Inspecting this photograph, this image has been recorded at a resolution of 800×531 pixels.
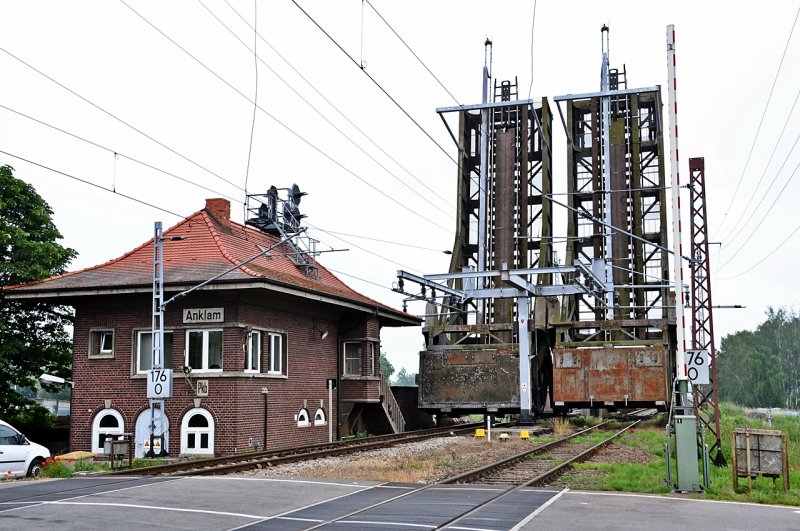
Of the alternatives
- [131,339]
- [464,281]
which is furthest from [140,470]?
[464,281]

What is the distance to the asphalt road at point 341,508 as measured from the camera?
34.4 ft

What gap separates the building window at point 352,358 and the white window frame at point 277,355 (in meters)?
5.04

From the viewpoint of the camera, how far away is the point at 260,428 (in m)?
24.1

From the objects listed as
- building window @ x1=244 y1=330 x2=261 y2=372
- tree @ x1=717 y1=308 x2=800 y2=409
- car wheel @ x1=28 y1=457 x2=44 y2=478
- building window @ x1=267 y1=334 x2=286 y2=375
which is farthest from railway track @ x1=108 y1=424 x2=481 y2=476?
tree @ x1=717 y1=308 x2=800 y2=409

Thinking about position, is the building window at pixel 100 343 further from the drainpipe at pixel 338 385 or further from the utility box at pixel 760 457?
the utility box at pixel 760 457

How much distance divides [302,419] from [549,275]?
50.6 ft

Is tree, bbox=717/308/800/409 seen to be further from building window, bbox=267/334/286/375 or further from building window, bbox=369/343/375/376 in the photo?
building window, bbox=267/334/286/375

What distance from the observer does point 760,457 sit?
14086 millimetres

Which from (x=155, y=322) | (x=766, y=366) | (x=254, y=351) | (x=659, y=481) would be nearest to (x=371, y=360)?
(x=254, y=351)

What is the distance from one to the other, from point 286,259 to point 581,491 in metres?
18.1

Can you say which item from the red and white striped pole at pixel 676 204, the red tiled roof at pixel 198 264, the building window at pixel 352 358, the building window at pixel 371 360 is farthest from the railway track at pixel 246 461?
the red and white striped pole at pixel 676 204

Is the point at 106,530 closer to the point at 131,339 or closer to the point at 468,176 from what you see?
the point at 131,339

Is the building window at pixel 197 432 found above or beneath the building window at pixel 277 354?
beneath

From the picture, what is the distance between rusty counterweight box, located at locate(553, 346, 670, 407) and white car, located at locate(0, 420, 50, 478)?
18924mm
